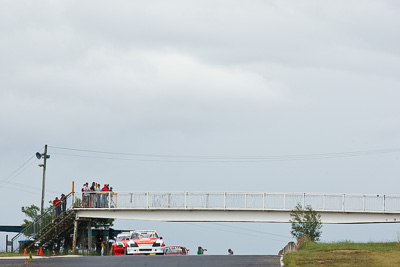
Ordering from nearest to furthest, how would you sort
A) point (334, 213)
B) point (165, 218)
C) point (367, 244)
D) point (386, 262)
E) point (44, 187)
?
point (386, 262) < point (367, 244) < point (334, 213) < point (165, 218) < point (44, 187)

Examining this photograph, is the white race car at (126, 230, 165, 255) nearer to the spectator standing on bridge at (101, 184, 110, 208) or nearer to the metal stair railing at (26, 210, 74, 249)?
the spectator standing on bridge at (101, 184, 110, 208)

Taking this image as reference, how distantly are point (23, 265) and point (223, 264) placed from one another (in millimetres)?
6740

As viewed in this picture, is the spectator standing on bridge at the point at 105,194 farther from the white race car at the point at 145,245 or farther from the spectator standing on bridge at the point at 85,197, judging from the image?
the white race car at the point at 145,245

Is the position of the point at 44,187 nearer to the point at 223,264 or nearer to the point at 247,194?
the point at 247,194

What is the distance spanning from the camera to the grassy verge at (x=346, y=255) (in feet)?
81.9

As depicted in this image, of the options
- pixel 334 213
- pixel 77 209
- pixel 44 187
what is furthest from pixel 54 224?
pixel 334 213

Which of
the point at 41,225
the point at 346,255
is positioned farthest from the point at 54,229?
the point at 346,255

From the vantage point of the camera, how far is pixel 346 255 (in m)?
27.9

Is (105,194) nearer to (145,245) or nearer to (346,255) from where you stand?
(145,245)

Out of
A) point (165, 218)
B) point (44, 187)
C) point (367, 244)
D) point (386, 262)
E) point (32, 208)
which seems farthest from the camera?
point (32, 208)

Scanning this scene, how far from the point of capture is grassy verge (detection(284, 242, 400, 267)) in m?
25.0

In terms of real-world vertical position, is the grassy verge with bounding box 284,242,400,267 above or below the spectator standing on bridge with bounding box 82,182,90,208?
below

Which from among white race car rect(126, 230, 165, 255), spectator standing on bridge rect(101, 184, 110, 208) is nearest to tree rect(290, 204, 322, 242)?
white race car rect(126, 230, 165, 255)

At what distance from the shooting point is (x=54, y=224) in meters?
59.2
